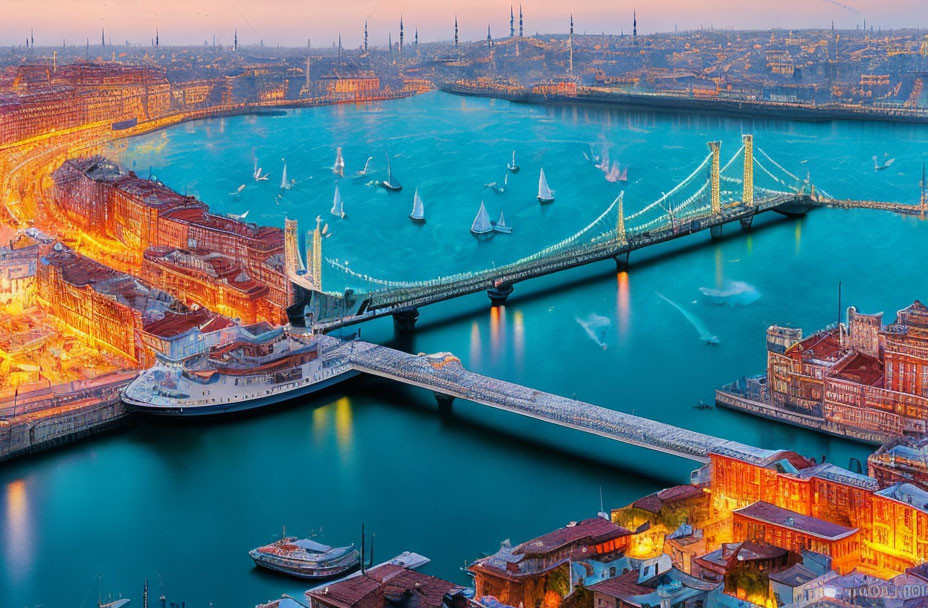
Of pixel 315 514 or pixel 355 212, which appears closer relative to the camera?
pixel 315 514

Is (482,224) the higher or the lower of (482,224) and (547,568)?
the higher

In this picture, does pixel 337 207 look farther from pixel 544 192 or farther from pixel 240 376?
pixel 240 376

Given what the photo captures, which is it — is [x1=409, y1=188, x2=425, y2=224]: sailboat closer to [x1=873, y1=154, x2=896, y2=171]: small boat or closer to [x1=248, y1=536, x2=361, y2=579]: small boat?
[x1=873, y1=154, x2=896, y2=171]: small boat

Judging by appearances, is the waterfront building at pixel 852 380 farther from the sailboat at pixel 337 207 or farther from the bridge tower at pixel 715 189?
the sailboat at pixel 337 207

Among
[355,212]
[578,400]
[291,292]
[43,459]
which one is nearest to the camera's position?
[43,459]

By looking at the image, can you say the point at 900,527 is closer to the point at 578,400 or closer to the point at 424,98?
the point at 578,400

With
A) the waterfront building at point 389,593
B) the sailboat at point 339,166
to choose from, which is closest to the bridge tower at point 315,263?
the waterfront building at point 389,593

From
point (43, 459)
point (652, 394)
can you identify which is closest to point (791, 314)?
point (652, 394)

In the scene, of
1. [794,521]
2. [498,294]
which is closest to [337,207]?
[498,294]
